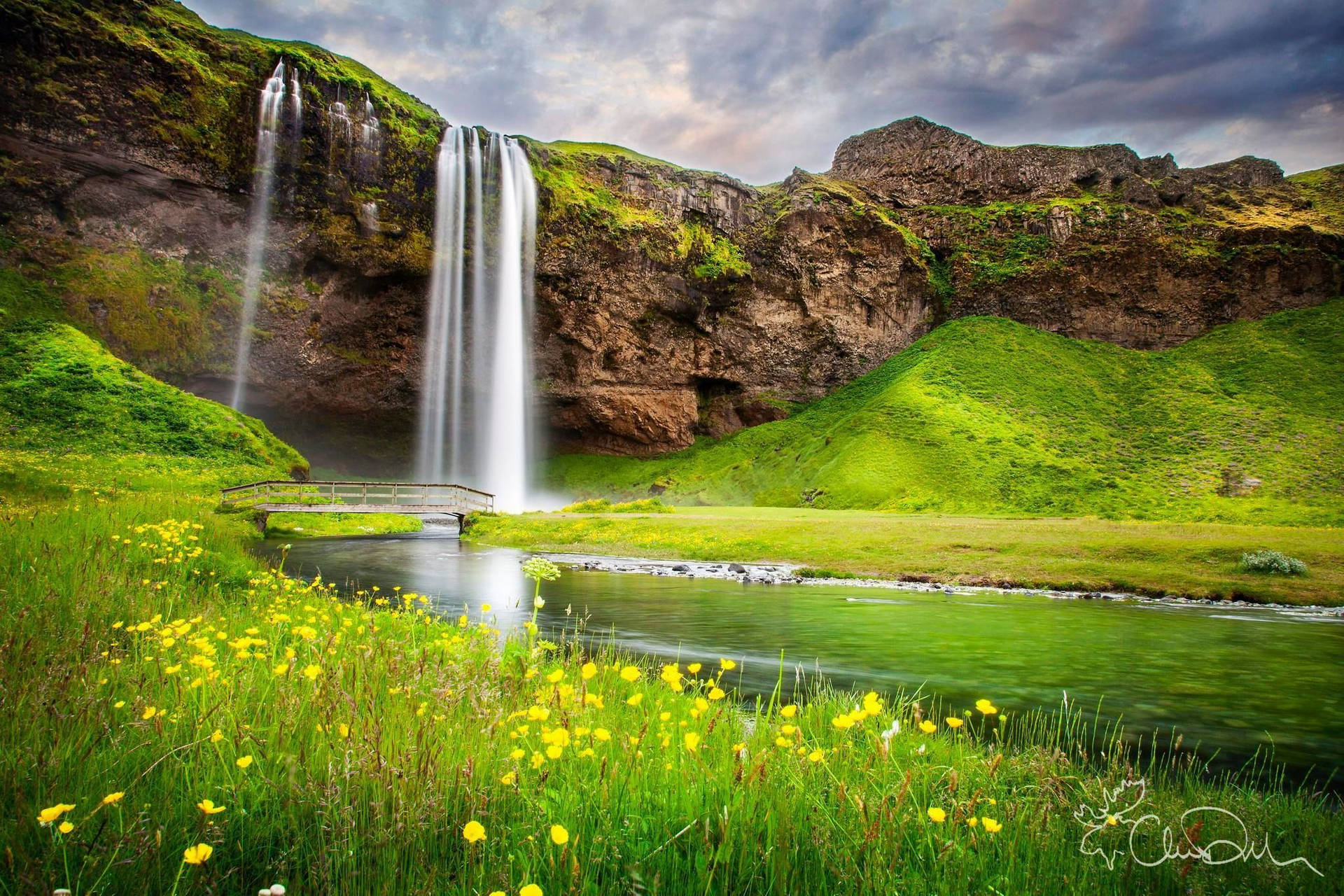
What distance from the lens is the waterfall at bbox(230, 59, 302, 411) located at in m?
51.0

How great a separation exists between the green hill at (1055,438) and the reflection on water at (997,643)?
27613 millimetres

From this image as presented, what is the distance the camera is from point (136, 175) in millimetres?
48406

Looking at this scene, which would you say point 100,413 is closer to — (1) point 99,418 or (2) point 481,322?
(1) point 99,418

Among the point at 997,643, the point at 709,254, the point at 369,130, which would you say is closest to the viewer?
the point at 997,643

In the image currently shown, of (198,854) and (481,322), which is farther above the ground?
(481,322)

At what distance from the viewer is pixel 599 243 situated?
214 ft

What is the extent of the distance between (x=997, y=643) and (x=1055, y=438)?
156 ft

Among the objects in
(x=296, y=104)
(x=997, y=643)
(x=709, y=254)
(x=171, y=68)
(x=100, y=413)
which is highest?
(x=171, y=68)

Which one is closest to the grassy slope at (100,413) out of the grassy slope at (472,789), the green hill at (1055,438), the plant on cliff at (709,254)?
the green hill at (1055,438)

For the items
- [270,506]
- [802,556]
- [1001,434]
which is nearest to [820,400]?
[1001,434]

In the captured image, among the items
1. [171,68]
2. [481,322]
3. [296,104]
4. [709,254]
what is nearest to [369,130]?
[296,104]

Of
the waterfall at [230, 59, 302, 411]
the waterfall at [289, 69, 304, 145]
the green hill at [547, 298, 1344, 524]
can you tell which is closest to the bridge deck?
the waterfall at [230, 59, 302, 411]

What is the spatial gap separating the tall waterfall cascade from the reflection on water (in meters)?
44.0

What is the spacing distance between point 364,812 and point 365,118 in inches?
2509
